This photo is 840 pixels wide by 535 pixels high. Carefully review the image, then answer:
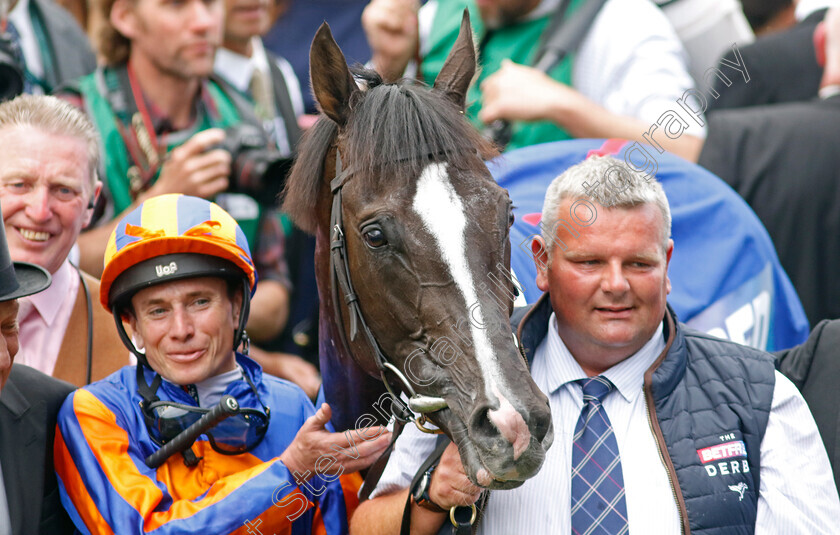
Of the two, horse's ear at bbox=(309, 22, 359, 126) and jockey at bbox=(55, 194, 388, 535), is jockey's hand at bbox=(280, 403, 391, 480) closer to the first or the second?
jockey at bbox=(55, 194, 388, 535)

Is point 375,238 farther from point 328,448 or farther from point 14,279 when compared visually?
point 14,279

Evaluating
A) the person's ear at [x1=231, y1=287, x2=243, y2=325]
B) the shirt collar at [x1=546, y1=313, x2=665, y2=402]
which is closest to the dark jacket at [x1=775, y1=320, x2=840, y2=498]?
the shirt collar at [x1=546, y1=313, x2=665, y2=402]

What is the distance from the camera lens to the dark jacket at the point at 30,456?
8.75 feet

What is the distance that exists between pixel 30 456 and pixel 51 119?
124 cm

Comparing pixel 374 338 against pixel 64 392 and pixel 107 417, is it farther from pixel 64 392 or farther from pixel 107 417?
pixel 64 392

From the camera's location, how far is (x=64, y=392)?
2938mm

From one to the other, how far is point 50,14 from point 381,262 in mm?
3334

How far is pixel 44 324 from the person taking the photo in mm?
3391

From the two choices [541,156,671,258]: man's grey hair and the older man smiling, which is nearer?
[541,156,671,258]: man's grey hair

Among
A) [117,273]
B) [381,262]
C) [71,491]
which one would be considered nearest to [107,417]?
[71,491]

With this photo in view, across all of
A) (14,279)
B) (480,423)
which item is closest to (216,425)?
(14,279)

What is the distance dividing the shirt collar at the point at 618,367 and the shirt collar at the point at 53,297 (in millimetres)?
1749

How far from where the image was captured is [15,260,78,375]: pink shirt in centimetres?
336

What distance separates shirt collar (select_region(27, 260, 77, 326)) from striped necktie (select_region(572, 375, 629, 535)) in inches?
74.3
